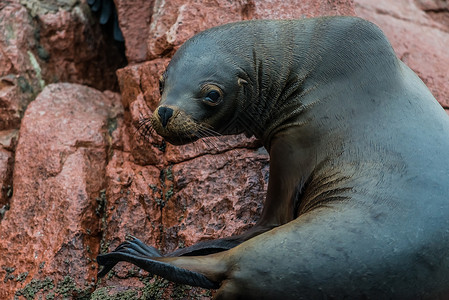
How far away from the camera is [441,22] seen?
6055 millimetres

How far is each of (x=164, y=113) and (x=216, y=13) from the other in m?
1.44


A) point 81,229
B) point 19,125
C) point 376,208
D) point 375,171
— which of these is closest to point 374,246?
point 376,208

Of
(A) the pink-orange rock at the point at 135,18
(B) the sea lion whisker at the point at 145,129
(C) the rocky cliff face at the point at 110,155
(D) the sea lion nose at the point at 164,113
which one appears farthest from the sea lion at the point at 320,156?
(A) the pink-orange rock at the point at 135,18

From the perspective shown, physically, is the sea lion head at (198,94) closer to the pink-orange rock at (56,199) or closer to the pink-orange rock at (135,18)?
the pink-orange rock at (56,199)

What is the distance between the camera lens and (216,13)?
462 centimetres

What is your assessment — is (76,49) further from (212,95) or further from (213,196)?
(212,95)

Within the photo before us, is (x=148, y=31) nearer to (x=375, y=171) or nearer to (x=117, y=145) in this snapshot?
(x=117, y=145)

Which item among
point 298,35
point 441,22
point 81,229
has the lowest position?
point 81,229

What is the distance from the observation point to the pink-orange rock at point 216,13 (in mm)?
4582

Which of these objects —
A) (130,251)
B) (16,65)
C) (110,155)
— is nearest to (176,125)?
(130,251)

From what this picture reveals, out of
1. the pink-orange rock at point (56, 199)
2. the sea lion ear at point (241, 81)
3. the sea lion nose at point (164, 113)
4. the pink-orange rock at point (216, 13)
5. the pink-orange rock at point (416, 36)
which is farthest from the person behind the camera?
the pink-orange rock at point (416, 36)

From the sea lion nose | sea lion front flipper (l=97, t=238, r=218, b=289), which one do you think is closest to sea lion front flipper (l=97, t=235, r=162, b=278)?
sea lion front flipper (l=97, t=238, r=218, b=289)

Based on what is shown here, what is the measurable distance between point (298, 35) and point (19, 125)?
2.31 metres

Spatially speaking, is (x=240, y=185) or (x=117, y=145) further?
(x=117, y=145)
